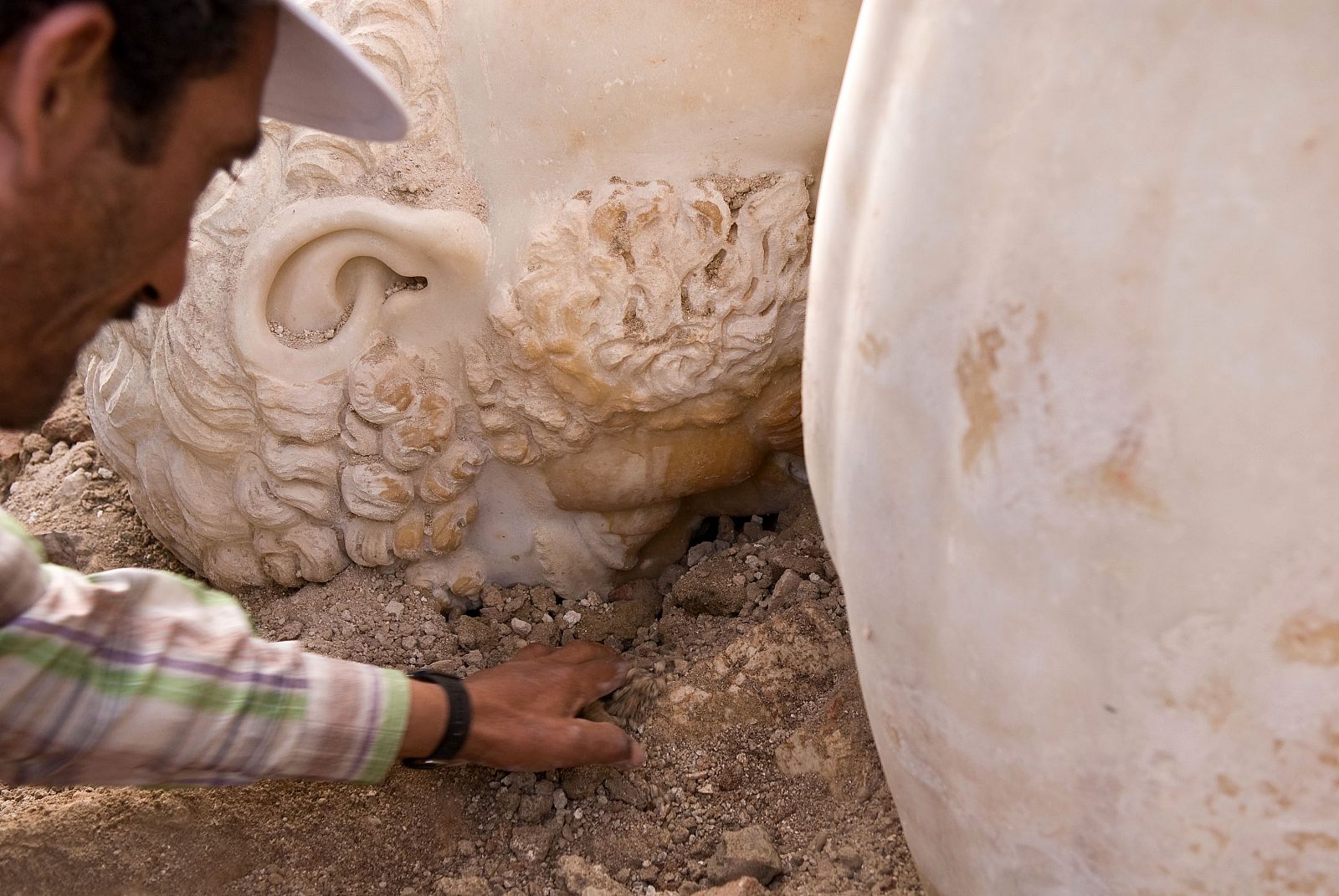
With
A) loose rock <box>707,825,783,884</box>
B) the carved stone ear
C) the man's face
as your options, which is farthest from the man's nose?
loose rock <box>707,825,783,884</box>

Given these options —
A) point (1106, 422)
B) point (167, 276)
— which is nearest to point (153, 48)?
point (167, 276)

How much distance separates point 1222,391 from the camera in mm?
880

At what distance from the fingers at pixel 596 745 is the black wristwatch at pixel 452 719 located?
158 millimetres

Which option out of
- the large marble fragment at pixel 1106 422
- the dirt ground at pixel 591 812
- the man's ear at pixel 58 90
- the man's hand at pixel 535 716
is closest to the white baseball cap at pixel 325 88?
the man's ear at pixel 58 90

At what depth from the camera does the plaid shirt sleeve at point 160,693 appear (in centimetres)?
130

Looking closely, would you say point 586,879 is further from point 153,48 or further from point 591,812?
point 153,48

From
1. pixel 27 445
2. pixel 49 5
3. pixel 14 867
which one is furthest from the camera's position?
pixel 27 445

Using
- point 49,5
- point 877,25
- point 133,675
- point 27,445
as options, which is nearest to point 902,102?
point 877,25

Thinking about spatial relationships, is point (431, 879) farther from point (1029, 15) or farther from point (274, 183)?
point (1029, 15)

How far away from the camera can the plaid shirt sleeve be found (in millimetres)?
1300

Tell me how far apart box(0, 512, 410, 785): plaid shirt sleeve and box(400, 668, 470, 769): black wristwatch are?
7cm

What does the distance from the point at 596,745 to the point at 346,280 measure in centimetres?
84

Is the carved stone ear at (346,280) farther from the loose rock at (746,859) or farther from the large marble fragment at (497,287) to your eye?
the loose rock at (746,859)

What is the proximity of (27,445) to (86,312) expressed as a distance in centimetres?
213
